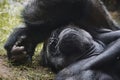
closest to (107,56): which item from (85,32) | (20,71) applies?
(85,32)

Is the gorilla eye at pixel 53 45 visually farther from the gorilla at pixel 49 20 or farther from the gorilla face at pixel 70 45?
the gorilla at pixel 49 20

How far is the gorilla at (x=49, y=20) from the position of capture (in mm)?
2822

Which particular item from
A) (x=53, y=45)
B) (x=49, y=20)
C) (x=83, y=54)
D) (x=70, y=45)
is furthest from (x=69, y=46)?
(x=49, y=20)

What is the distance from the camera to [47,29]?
2.95 m

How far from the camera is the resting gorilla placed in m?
2.49

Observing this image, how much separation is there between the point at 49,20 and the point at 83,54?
16.3 inches

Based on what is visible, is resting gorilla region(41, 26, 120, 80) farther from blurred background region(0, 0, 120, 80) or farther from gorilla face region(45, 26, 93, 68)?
blurred background region(0, 0, 120, 80)

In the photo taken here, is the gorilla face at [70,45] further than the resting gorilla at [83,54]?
Yes

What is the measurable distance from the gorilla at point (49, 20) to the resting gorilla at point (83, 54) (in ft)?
0.33

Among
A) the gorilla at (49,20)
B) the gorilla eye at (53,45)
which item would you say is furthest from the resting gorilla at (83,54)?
the gorilla at (49,20)

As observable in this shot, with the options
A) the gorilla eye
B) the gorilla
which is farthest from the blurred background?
the gorilla eye

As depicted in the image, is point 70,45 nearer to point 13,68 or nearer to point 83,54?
point 83,54

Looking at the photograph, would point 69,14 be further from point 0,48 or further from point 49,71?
point 0,48

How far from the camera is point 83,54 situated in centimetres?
263
